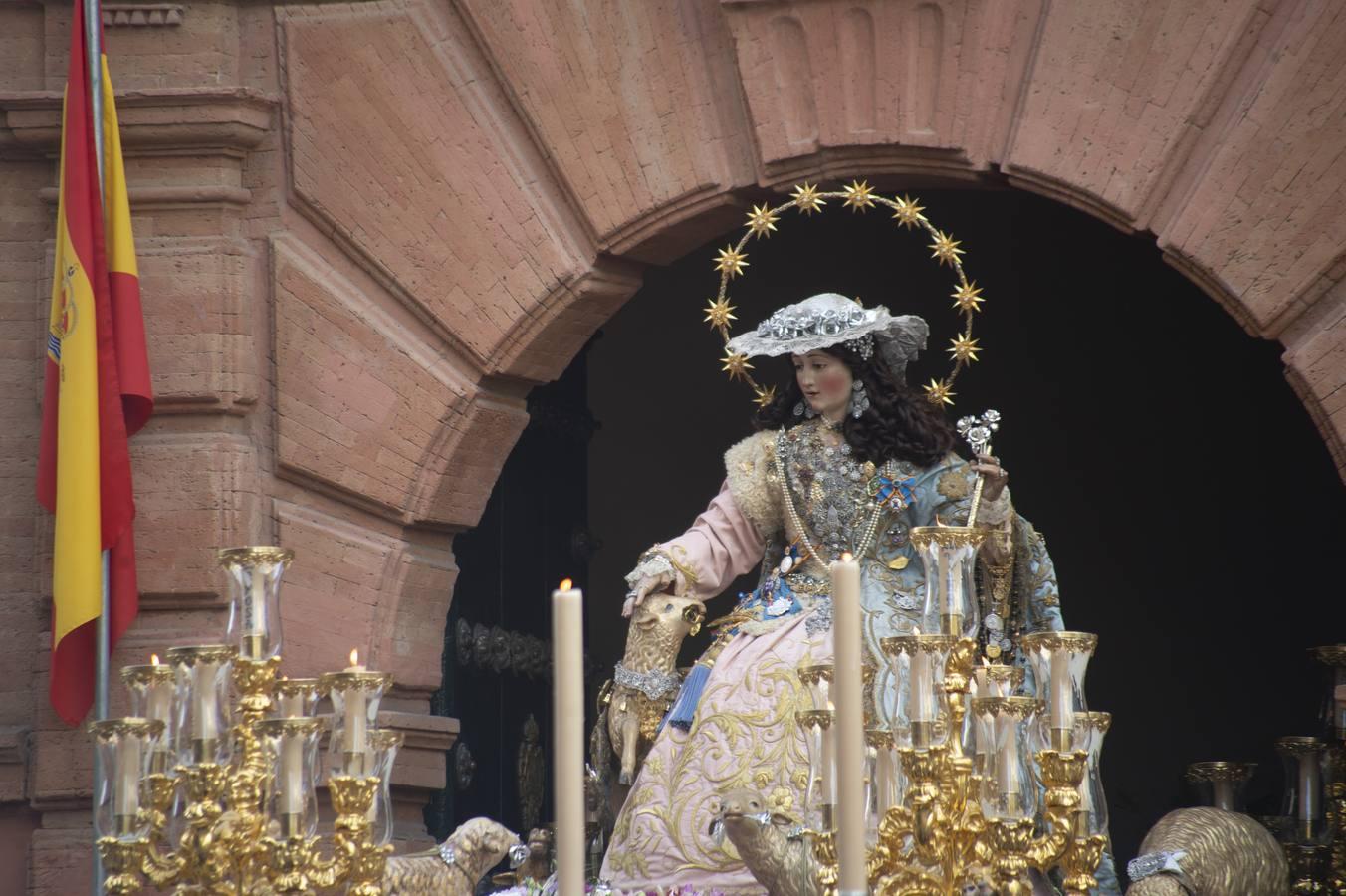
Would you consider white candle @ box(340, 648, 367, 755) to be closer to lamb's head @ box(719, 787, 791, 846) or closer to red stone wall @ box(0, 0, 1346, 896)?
lamb's head @ box(719, 787, 791, 846)

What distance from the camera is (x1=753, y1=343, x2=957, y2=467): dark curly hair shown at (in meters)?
6.29

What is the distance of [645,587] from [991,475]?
0.92m

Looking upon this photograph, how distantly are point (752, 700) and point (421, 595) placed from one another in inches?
41.0

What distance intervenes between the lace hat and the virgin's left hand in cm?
52

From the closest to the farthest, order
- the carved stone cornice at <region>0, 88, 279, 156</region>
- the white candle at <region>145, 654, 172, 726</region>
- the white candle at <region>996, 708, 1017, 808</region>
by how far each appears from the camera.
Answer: the white candle at <region>996, 708, 1017, 808</region>, the white candle at <region>145, 654, 172, 726</region>, the carved stone cornice at <region>0, 88, 279, 156</region>

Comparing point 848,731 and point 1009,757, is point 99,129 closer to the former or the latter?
point 1009,757

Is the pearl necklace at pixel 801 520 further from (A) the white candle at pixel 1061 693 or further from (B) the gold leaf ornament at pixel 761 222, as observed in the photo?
(A) the white candle at pixel 1061 693

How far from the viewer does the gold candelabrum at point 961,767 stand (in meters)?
4.64

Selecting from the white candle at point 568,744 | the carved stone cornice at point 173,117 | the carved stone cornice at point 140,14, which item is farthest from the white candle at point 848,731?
the carved stone cornice at point 140,14

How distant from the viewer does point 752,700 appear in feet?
19.7

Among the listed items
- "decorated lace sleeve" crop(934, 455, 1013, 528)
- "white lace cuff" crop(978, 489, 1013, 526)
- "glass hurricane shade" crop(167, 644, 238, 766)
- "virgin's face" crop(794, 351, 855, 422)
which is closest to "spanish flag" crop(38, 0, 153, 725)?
"glass hurricane shade" crop(167, 644, 238, 766)

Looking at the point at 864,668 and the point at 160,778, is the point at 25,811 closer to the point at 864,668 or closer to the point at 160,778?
the point at 160,778

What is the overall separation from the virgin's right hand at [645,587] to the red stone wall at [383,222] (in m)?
0.60

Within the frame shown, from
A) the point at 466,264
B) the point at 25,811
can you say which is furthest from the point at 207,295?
the point at 25,811
